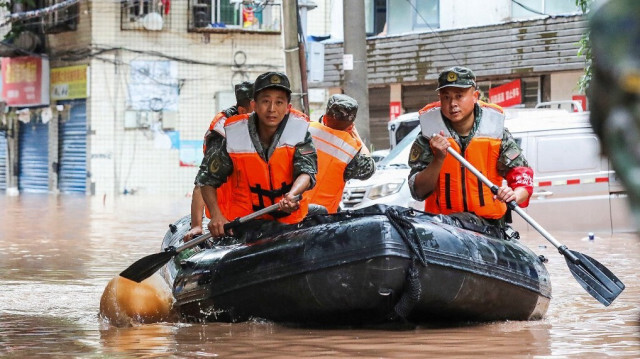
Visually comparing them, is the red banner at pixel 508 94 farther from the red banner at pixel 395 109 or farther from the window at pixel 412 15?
the red banner at pixel 395 109

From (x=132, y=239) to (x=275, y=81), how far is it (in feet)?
28.7

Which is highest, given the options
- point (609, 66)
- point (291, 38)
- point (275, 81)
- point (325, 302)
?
point (291, 38)

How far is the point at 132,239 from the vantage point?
15.7m

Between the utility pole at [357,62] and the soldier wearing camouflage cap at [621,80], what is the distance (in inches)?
585

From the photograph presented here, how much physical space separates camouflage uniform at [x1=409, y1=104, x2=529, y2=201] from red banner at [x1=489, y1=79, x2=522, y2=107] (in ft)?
55.2

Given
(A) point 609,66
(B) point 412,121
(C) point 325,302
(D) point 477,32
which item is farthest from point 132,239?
(A) point 609,66

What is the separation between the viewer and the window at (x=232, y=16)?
3084cm

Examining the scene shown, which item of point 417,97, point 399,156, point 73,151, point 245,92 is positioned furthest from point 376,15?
point 245,92

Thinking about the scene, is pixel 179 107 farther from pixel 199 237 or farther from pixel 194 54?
pixel 199 237

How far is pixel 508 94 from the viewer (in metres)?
24.3

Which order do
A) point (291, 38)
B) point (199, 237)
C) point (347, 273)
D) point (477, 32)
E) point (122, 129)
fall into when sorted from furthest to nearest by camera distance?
point (122, 129) < point (477, 32) < point (291, 38) < point (199, 237) < point (347, 273)

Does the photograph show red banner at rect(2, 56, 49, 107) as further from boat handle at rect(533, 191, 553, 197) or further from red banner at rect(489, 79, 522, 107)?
boat handle at rect(533, 191, 553, 197)

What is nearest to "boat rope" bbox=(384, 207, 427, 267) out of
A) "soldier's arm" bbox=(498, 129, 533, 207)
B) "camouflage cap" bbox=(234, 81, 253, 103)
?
"soldier's arm" bbox=(498, 129, 533, 207)

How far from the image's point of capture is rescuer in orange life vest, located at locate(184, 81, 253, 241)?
315 inches
